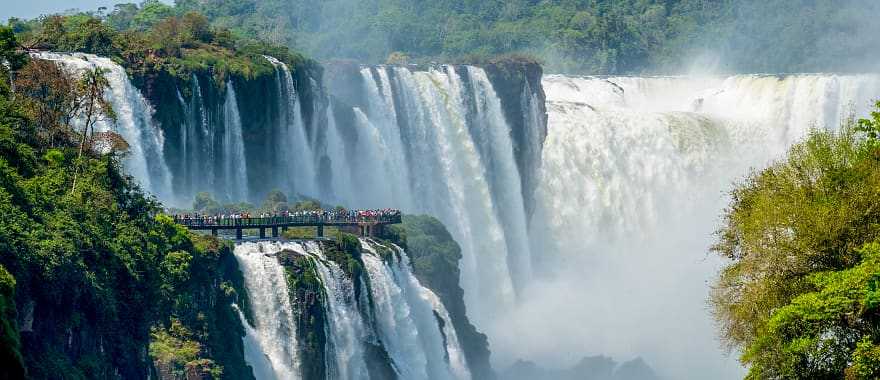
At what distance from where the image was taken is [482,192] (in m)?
101

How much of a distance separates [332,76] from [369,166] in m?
5.56

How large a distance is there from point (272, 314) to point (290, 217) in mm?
7256

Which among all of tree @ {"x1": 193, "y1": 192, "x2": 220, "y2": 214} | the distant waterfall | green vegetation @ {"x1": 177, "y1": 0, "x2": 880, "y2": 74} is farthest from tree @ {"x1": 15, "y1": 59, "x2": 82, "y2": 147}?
green vegetation @ {"x1": 177, "y1": 0, "x2": 880, "y2": 74}

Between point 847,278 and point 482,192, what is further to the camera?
Answer: point 482,192

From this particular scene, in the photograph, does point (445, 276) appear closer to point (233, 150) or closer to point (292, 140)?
point (292, 140)

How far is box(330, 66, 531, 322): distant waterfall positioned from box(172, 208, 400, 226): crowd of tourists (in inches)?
683

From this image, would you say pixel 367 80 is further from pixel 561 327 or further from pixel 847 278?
pixel 847 278

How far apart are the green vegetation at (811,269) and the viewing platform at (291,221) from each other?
20.1 meters

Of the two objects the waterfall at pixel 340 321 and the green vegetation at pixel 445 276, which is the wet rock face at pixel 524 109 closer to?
the green vegetation at pixel 445 276

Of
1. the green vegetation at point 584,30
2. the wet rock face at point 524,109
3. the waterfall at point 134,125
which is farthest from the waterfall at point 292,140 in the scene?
the green vegetation at point 584,30

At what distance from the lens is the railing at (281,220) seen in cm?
6247

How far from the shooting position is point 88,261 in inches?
1955

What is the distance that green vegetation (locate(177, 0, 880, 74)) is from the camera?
500 feet

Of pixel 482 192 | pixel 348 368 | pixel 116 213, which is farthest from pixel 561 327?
pixel 116 213
